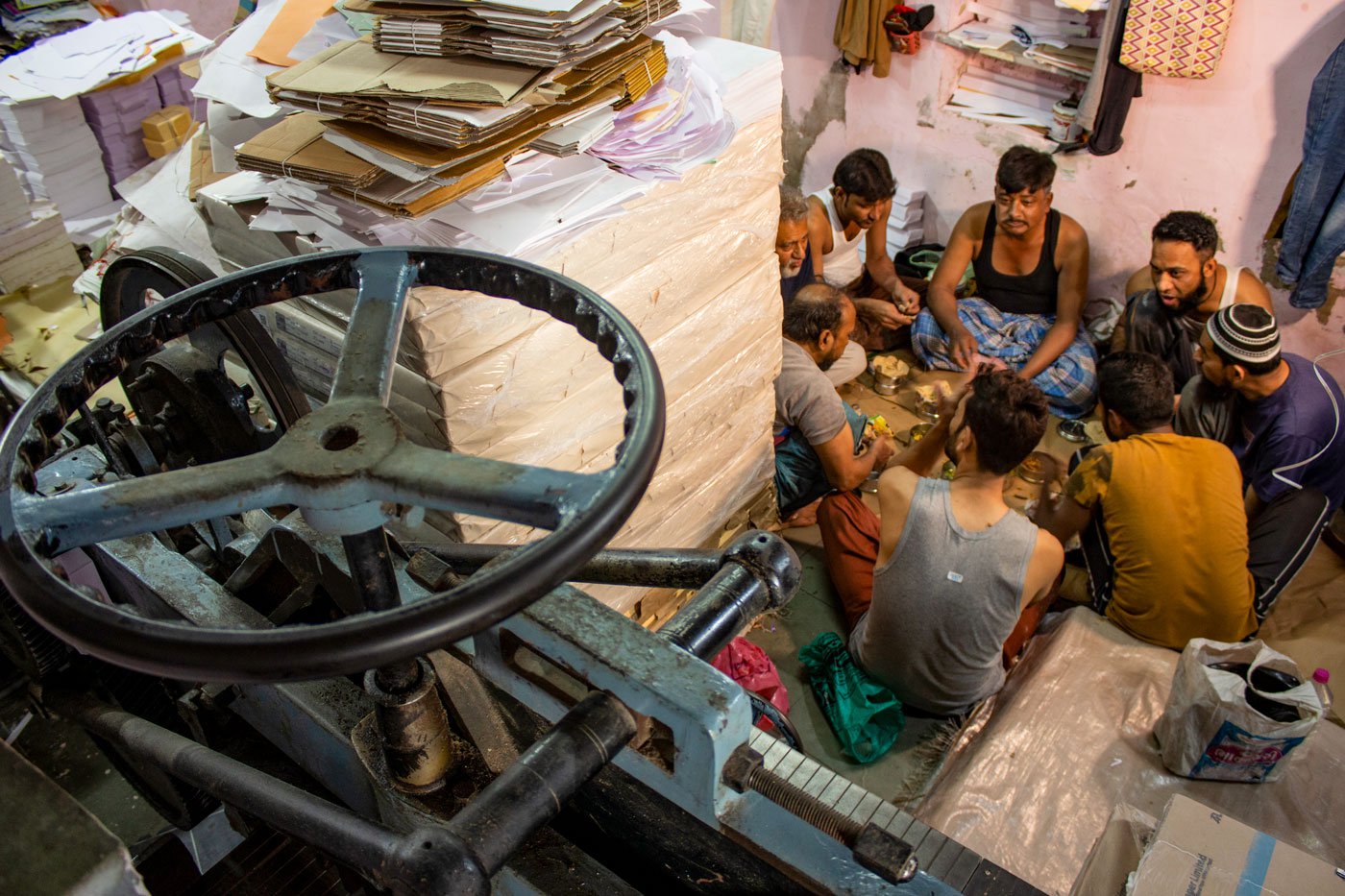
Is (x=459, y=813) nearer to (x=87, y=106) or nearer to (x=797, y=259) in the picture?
(x=797, y=259)

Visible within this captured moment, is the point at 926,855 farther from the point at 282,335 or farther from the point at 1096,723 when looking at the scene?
the point at 282,335

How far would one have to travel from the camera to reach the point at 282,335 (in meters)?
2.87

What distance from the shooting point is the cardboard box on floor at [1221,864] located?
193 cm

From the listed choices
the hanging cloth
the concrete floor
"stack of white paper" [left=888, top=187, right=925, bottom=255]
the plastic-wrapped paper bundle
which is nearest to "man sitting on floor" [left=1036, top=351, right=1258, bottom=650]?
the plastic-wrapped paper bundle

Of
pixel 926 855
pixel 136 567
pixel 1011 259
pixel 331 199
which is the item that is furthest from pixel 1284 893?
pixel 1011 259

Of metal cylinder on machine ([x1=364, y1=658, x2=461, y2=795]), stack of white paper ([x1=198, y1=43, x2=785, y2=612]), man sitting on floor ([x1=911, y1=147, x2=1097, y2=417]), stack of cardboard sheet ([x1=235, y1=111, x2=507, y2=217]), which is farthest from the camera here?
man sitting on floor ([x1=911, y1=147, x2=1097, y2=417])

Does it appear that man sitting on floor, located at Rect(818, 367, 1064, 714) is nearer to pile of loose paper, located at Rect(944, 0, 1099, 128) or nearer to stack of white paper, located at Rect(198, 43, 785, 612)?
stack of white paper, located at Rect(198, 43, 785, 612)

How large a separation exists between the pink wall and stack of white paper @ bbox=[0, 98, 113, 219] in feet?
13.5

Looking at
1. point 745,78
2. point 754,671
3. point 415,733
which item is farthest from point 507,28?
point 754,671

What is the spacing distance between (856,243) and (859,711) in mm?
2891

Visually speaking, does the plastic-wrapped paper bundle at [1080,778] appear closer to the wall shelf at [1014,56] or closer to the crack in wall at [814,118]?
the wall shelf at [1014,56]

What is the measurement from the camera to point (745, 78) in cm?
303

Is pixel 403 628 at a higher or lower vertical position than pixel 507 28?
lower

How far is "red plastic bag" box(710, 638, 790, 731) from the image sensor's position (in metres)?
3.37
